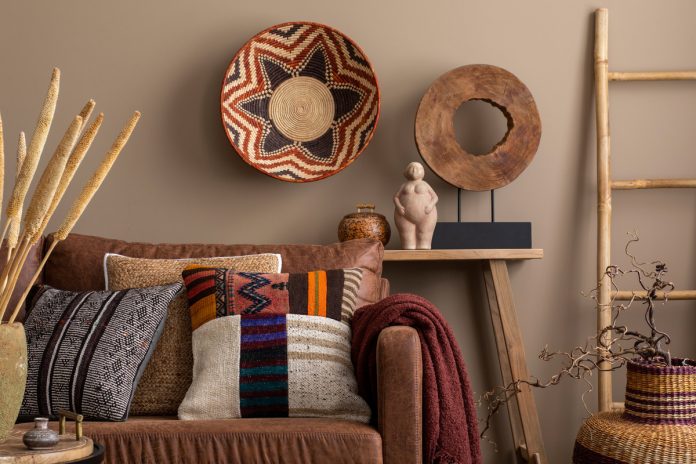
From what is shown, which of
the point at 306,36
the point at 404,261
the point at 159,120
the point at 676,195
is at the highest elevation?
the point at 306,36

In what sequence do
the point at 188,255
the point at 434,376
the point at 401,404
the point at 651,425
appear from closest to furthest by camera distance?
the point at 401,404, the point at 434,376, the point at 651,425, the point at 188,255

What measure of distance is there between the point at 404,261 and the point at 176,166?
0.85 metres

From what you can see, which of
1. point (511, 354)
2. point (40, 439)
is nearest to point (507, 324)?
point (511, 354)

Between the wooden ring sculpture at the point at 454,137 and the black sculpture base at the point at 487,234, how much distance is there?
137 mm

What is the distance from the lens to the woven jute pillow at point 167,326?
2.14 meters

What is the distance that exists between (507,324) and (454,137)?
2.07ft

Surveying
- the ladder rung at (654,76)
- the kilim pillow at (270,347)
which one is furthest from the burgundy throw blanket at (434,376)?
the ladder rung at (654,76)

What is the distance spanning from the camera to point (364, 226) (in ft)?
8.77

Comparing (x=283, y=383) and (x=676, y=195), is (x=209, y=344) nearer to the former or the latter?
(x=283, y=383)

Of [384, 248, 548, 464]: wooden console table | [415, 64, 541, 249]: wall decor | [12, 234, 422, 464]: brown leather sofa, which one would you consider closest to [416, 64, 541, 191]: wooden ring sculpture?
[415, 64, 541, 249]: wall decor

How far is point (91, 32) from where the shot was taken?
2.93 metres

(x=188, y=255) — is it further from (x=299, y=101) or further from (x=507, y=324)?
(x=507, y=324)

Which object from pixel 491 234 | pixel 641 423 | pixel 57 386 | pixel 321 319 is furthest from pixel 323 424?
pixel 491 234

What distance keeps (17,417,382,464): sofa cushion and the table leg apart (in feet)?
3.14
